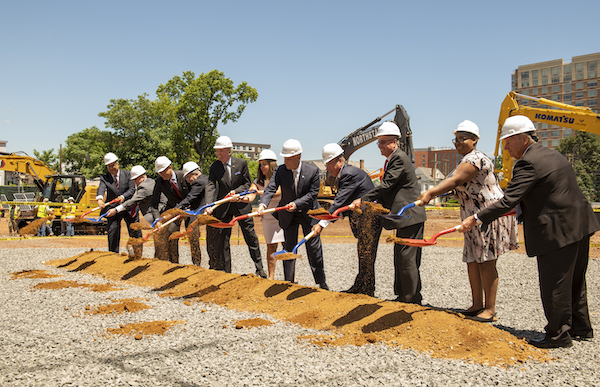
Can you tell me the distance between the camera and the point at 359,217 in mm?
5648

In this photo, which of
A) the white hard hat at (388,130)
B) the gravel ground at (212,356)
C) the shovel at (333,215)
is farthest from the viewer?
the shovel at (333,215)

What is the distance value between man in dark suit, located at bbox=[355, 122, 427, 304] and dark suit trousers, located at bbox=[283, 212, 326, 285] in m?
0.97

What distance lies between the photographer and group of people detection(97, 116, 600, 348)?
3.66 meters

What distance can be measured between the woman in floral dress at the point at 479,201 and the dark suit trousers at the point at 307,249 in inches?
74.7

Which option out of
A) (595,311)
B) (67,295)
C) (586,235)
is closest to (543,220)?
(586,235)

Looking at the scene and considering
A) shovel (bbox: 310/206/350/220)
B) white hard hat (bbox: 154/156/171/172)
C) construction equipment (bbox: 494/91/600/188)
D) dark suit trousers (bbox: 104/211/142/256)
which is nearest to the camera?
shovel (bbox: 310/206/350/220)

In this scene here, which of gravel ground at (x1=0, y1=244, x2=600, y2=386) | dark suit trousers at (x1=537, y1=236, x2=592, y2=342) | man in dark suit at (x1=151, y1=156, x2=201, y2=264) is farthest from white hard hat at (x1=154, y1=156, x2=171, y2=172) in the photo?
dark suit trousers at (x1=537, y1=236, x2=592, y2=342)

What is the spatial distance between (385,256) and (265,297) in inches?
259

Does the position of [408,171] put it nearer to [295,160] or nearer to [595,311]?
[295,160]

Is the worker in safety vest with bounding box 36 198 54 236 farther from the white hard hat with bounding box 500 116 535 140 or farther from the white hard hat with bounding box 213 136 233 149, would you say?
the white hard hat with bounding box 500 116 535 140

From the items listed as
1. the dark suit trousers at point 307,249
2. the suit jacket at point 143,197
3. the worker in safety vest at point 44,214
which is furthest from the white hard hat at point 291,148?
the worker in safety vest at point 44,214

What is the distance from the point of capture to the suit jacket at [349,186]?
5770 millimetres

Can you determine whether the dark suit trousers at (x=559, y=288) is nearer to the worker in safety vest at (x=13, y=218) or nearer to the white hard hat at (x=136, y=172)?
the white hard hat at (x=136, y=172)

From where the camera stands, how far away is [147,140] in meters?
40.8
